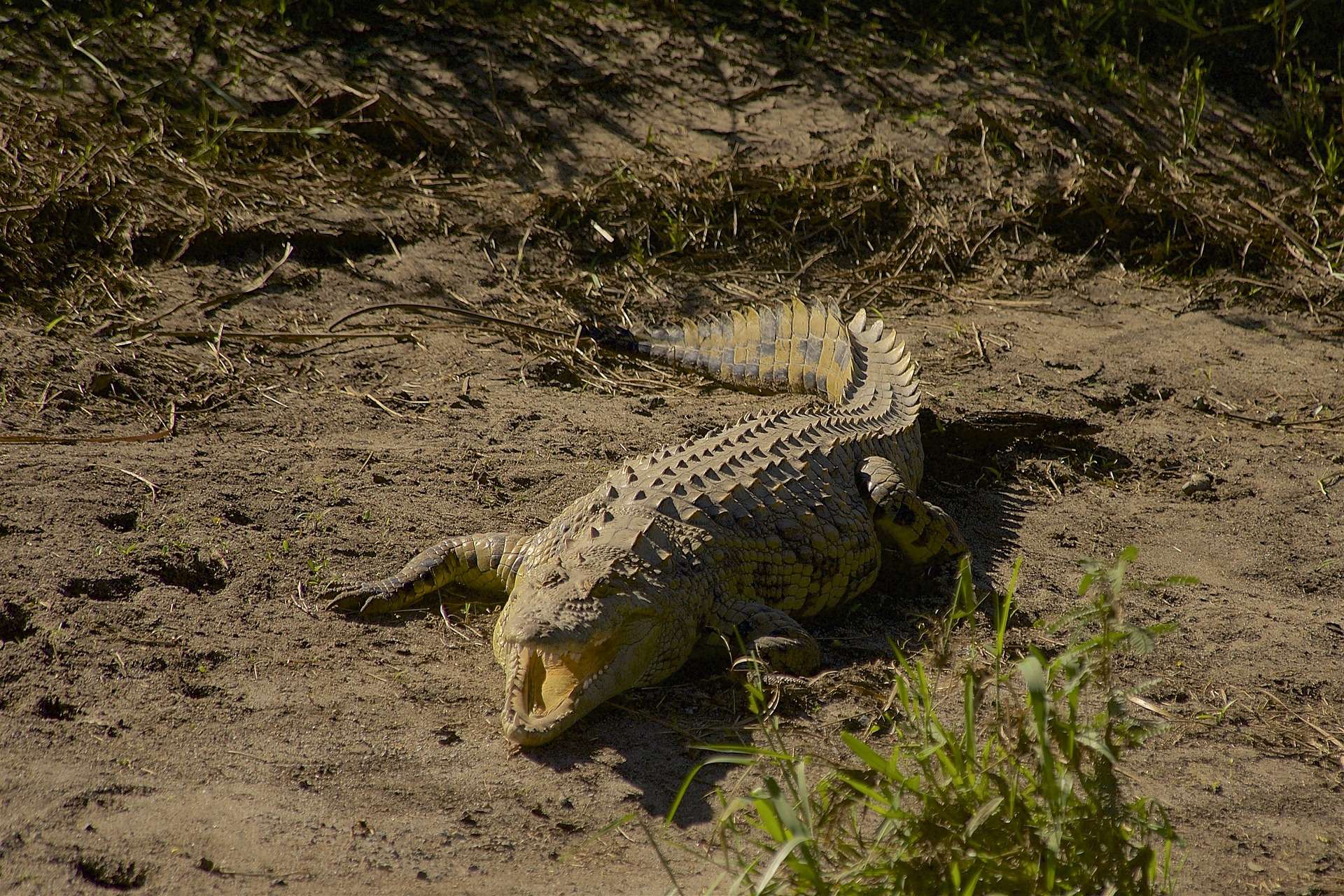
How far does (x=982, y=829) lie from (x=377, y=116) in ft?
19.3

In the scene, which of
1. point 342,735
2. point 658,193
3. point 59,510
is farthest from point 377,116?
point 342,735

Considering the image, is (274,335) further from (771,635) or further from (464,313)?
(771,635)

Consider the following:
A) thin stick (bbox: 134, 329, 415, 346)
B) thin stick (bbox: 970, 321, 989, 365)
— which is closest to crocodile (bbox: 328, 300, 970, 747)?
thin stick (bbox: 970, 321, 989, 365)

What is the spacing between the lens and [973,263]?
6.72 metres

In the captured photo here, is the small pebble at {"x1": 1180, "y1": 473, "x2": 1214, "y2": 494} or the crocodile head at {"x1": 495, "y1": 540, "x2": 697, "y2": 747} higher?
the small pebble at {"x1": 1180, "y1": 473, "x2": 1214, "y2": 494}

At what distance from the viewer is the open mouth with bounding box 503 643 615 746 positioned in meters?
2.79

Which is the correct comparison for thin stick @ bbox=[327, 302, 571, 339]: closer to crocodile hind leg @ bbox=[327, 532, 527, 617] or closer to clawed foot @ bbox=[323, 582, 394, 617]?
crocodile hind leg @ bbox=[327, 532, 527, 617]

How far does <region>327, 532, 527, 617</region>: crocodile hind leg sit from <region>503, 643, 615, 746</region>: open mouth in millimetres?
586

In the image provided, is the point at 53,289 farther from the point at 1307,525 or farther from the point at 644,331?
the point at 1307,525

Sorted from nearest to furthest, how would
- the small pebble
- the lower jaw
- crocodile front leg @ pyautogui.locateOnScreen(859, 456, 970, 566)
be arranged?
the lower jaw, crocodile front leg @ pyautogui.locateOnScreen(859, 456, 970, 566), the small pebble

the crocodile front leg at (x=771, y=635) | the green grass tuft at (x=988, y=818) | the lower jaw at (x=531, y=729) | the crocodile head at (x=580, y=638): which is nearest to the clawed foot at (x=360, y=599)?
the crocodile head at (x=580, y=638)

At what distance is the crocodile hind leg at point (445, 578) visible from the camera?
340 cm

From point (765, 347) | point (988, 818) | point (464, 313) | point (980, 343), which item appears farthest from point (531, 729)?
point (980, 343)

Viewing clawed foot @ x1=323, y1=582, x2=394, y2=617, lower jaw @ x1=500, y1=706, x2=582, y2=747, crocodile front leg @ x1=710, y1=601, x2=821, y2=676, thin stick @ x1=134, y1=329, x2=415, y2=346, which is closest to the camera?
lower jaw @ x1=500, y1=706, x2=582, y2=747
